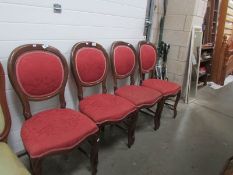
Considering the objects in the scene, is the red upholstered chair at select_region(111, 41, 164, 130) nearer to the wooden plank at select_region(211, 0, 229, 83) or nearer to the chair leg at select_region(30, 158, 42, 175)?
the chair leg at select_region(30, 158, 42, 175)

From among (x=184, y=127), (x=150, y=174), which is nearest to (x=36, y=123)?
(x=150, y=174)

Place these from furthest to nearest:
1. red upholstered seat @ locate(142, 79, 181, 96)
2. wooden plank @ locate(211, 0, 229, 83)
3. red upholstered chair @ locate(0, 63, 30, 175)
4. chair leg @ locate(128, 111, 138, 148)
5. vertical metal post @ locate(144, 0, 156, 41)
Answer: wooden plank @ locate(211, 0, 229, 83) → vertical metal post @ locate(144, 0, 156, 41) → red upholstered seat @ locate(142, 79, 181, 96) → chair leg @ locate(128, 111, 138, 148) → red upholstered chair @ locate(0, 63, 30, 175)

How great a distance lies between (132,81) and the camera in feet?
8.46

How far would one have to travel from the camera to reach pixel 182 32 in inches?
127

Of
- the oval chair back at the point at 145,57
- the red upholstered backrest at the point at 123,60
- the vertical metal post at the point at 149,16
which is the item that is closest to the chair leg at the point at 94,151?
the red upholstered backrest at the point at 123,60

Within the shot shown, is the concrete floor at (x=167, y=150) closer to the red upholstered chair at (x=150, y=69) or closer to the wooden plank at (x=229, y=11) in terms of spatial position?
the red upholstered chair at (x=150, y=69)

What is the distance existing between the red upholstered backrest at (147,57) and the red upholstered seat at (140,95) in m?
0.39

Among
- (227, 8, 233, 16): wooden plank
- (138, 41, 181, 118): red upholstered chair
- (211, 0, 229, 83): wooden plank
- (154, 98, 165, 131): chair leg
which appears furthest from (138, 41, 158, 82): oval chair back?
(227, 8, 233, 16): wooden plank

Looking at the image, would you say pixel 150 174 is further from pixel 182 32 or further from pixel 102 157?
pixel 182 32

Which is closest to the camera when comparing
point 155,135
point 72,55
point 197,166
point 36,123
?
point 36,123

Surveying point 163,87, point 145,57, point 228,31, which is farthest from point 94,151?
point 228,31

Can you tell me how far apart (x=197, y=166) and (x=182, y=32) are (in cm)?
199

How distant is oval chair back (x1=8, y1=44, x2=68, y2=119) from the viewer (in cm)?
151

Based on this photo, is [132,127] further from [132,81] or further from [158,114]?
[132,81]
